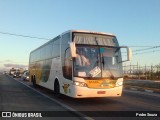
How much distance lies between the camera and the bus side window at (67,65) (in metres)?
14.8

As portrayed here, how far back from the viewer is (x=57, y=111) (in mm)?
12531

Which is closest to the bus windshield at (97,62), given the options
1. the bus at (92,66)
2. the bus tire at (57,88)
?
the bus at (92,66)

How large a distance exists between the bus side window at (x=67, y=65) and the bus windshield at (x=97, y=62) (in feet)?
1.59

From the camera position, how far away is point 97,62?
14.5 m

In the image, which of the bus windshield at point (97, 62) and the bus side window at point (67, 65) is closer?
the bus windshield at point (97, 62)

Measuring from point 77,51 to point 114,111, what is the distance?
350 cm

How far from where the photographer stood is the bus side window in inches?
584

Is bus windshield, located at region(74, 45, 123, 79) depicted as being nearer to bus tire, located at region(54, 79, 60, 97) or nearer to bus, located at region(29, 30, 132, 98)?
bus, located at region(29, 30, 132, 98)

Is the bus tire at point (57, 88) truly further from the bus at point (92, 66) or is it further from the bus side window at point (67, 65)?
the bus side window at point (67, 65)

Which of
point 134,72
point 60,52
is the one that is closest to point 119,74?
point 60,52

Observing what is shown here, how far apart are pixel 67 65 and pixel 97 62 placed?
161 cm

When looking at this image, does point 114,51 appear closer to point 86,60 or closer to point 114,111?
point 86,60

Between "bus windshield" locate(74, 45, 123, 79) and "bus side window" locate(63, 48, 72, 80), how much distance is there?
1.59 feet

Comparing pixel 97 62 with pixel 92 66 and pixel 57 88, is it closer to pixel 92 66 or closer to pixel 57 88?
pixel 92 66
